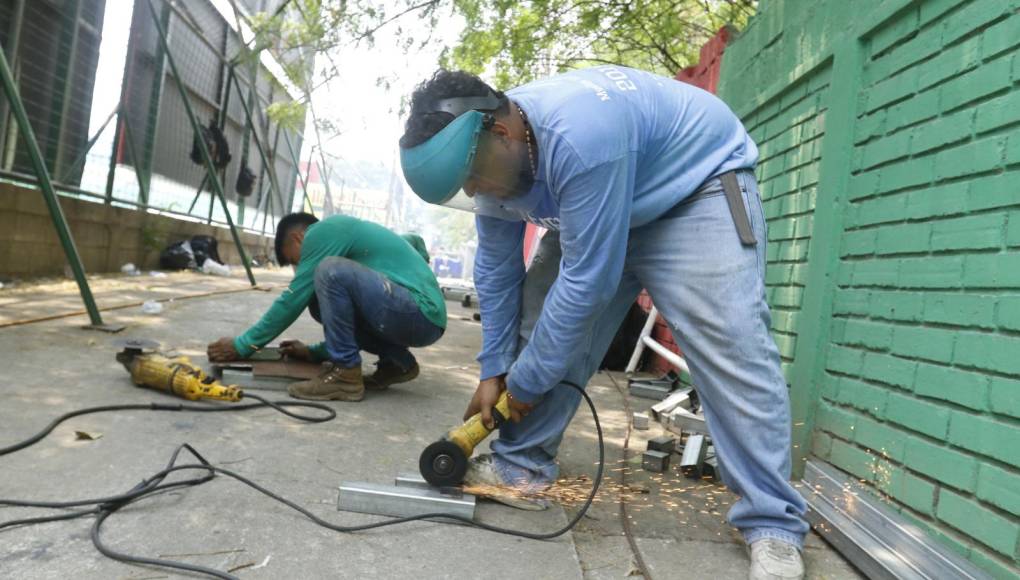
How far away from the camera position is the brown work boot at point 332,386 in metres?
3.45

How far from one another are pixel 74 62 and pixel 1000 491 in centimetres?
775

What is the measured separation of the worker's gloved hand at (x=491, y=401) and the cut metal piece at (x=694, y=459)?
0.90 metres

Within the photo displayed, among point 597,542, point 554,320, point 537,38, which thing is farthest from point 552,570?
point 537,38

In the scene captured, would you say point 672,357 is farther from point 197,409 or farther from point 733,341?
point 197,409

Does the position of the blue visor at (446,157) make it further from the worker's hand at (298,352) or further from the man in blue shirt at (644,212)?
the worker's hand at (298,352)

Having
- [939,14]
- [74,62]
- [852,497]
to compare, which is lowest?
[852,497]

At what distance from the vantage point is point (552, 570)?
187 centimetres

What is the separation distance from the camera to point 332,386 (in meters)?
3.49

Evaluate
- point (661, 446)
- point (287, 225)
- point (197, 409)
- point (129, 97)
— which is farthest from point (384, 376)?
point (129, 97)

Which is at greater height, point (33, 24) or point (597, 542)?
point (33, 24)

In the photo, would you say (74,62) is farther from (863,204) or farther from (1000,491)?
(1000,491)

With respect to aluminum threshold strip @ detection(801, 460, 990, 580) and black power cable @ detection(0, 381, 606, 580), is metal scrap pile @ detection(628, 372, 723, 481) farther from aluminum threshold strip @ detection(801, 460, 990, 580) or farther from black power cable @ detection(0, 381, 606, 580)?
black power cable @ detection(0, 381, 606, 580)

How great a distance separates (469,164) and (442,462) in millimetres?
948

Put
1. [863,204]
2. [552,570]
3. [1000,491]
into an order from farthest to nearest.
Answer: [863,204] < [552,570] < [1000,491]
